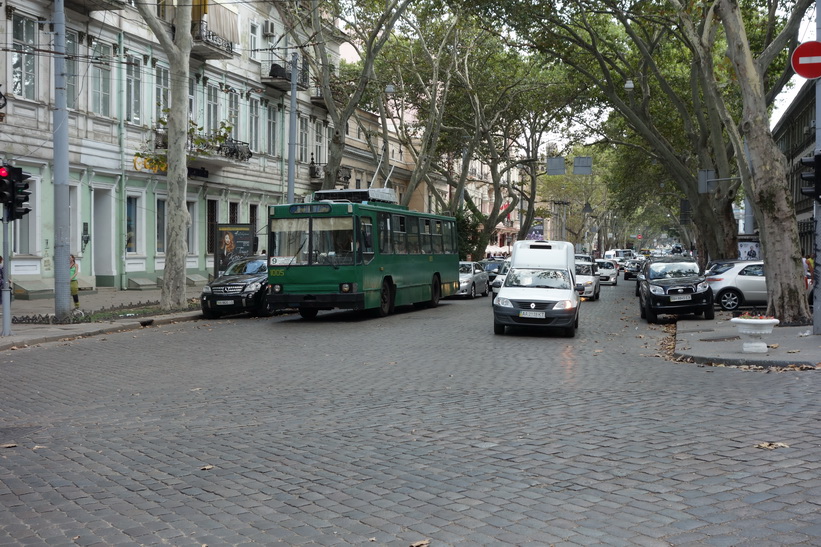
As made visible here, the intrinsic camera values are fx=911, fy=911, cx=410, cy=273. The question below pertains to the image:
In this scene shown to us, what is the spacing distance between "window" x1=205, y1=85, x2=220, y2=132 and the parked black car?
1312 cm

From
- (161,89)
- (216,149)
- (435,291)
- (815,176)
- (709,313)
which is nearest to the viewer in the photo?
(815,176)

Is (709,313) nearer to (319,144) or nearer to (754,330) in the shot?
(754,330)

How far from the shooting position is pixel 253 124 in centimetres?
4106

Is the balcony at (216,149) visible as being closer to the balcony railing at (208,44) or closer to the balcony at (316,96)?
the balcony railing at (208,44)

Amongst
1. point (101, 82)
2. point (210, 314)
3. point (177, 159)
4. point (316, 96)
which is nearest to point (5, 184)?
point (177, 159)

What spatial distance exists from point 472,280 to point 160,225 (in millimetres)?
11988

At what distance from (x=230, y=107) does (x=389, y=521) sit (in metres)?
35.0

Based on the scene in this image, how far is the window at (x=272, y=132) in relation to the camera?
42812 millimetres

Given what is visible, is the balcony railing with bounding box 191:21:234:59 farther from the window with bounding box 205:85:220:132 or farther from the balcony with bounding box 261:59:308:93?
the balcony with bounding box 261:59:308:93

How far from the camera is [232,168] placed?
38.8m

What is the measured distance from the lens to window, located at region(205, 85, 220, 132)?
36.8 m

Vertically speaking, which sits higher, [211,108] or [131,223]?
[211,108]

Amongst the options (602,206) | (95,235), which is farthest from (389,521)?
(602,206)

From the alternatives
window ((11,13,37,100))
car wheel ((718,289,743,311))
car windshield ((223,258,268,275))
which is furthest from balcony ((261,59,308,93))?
car wheel ((718,289,743,311))
